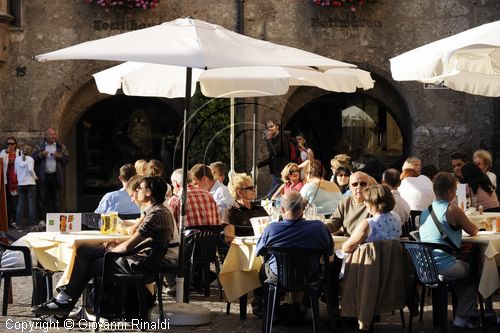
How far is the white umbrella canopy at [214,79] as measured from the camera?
1197 centimetres

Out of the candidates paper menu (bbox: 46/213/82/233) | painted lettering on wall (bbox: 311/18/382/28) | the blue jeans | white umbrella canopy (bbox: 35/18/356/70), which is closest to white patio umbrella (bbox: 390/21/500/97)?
white umbrella canopy (bbox: 35/18/356/70)

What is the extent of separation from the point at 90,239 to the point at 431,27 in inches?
409

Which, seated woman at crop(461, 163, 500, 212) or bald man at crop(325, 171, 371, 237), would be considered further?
seated woman at crop(461, 163, 500, 212)

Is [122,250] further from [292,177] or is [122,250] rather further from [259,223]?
[292,177]

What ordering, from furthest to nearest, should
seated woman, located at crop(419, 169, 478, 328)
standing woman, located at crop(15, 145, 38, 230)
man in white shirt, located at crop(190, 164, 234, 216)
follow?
1. standing woman, located at crop(15, 145, 38, 230)
2. man in white shirt, located at crop(190, 164, 234, 216)
3. seated woman, located at crop(419, 169, 478, 328)

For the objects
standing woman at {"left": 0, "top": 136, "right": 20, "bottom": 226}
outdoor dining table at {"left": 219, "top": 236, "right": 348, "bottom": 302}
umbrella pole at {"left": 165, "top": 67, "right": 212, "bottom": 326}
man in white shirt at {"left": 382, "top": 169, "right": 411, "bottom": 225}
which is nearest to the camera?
umbrella pole at {"left": 165, "top": 67, "right": 212, "bottom": 326}

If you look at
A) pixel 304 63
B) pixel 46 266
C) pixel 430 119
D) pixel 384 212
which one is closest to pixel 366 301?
pixel 384 212

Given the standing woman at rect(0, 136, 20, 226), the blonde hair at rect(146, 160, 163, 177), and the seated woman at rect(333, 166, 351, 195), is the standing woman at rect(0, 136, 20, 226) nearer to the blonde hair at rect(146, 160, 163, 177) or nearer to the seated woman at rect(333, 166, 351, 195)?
the blonde hair at rect(146, 160, 163, 177)

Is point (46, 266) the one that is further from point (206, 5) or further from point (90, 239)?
point (206, 5)

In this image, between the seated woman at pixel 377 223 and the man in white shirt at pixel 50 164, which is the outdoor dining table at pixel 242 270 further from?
the man in white shirt at pixel 50 164

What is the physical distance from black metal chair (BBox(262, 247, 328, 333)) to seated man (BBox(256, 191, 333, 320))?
50 mm

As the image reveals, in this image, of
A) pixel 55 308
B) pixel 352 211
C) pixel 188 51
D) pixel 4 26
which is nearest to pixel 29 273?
pixel 55 308

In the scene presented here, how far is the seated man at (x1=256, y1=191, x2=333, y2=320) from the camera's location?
320 inches

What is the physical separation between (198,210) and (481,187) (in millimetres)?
3348
